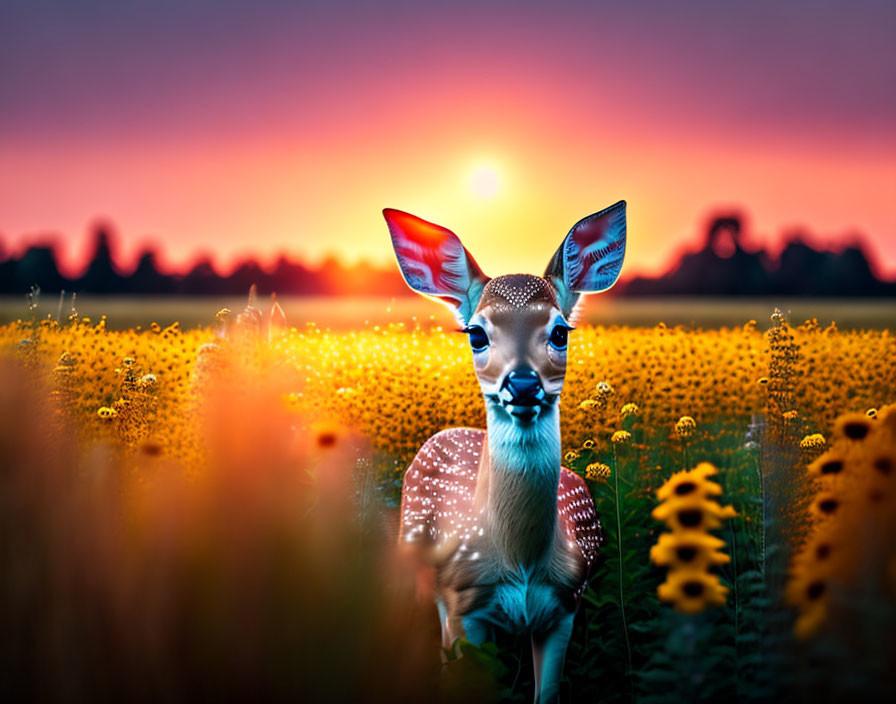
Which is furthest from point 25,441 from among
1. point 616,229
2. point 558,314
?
point 616,229

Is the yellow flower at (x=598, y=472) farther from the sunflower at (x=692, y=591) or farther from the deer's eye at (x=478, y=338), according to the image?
the sunflower at (x=692, y=591)

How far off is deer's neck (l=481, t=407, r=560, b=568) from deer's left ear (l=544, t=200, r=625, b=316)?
2.51 feet

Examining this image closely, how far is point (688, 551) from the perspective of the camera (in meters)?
2.63

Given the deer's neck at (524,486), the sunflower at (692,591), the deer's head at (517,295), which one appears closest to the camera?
the sunflower at (692,591)

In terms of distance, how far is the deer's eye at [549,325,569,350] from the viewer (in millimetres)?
4035

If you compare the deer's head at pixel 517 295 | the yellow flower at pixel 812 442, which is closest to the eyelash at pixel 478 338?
the deer's head at pixel 517 295

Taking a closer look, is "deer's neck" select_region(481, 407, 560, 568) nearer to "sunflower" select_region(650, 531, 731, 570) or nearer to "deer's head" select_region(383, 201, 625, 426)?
"deer's head" select_region(383, 201, 625, 426)

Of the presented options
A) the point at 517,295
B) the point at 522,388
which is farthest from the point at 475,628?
the point at 517,295

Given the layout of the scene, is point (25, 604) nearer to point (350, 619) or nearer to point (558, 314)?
point (350, 619)

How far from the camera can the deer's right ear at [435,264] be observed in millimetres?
4477

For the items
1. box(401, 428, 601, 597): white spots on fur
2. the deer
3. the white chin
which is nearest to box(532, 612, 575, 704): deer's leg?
the deer

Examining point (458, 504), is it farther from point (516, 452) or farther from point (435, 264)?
point (435, 264)

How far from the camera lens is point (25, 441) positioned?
2049 mm

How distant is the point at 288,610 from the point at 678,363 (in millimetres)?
9536
